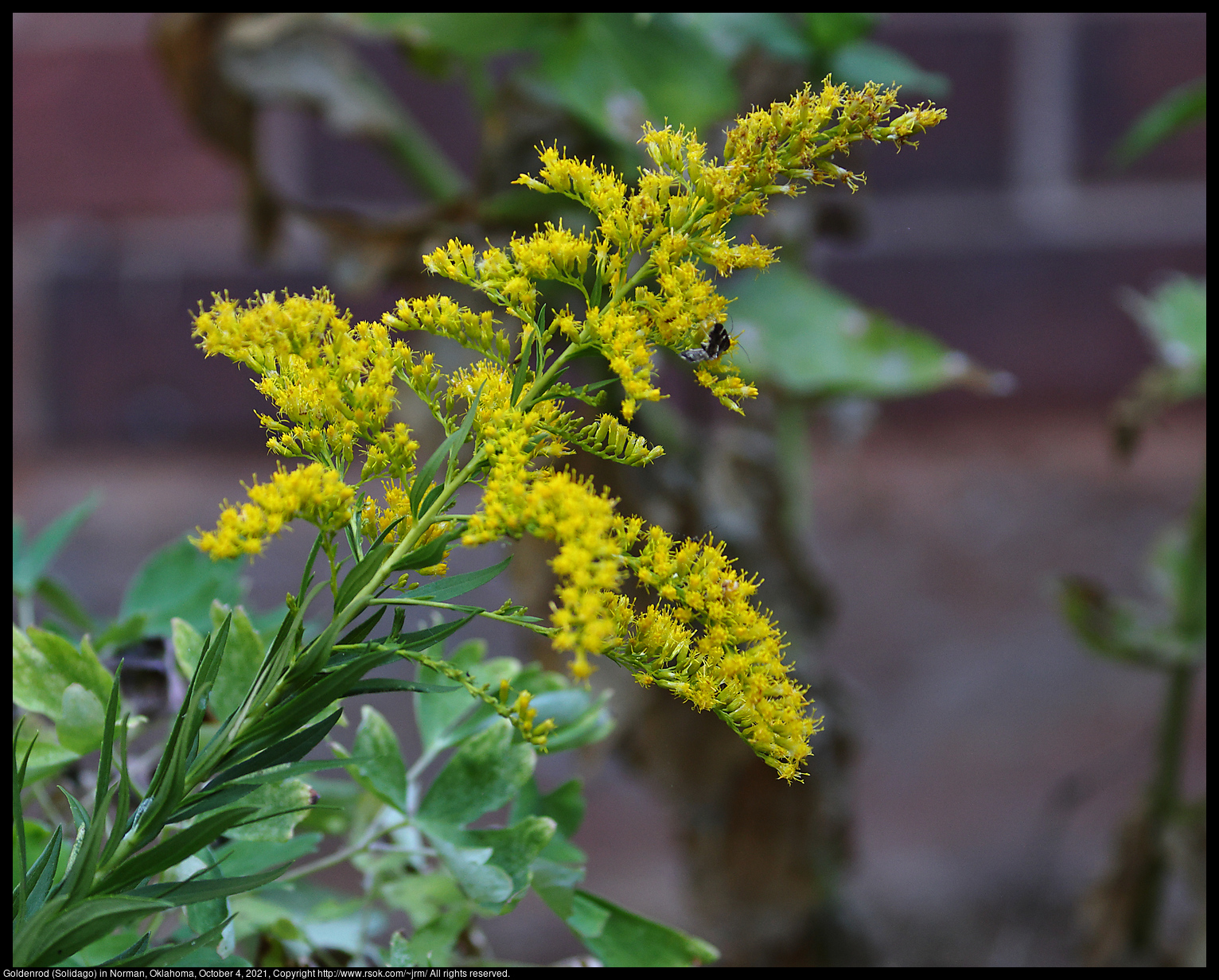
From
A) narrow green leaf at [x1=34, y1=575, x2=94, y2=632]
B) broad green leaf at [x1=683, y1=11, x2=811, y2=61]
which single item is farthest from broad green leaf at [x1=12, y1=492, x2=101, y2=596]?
broad green leaf at [x1=683, y1=11, x2=811, y2=61]

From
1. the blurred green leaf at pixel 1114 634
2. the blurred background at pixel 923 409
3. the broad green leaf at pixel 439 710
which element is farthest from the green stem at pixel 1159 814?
the broad green leaf at pixel 439 710

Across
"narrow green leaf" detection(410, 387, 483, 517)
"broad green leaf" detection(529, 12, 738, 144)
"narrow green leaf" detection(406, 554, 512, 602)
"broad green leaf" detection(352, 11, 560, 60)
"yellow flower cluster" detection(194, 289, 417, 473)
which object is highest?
"broad green leaf" detection(352, 11, 560, 60)

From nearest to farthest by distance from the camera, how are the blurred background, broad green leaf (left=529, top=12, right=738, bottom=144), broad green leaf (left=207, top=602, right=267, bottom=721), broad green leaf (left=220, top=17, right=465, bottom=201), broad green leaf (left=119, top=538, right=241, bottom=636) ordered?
1. broad green leaf (left=207, top=602, right=267, bottom=721)
2. broad green leaf (left=119, top=538, right=241, bottom=636)
3. broad green leaf (left=529, top=12, right=738, bottom=144)
4. broad green leaf (left=220, top=17, right=465, bottom=201)
5. the blurred background

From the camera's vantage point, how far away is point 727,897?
0.85 metres

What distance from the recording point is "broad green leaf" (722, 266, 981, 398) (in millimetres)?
789

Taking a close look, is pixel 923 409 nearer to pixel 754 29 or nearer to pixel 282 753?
pixel 754 29

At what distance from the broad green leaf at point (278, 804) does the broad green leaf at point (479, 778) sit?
0.06m

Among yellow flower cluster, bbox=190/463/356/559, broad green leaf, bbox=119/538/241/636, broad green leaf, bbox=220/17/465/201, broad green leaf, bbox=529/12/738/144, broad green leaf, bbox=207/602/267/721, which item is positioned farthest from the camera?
broad green leaf, bbox=220/17/465/201

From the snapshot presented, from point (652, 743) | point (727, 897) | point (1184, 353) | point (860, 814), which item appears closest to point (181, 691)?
point (652, 743)

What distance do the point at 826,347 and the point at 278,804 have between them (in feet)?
2.08

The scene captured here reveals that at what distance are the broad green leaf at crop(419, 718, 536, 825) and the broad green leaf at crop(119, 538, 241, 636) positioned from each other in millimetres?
147

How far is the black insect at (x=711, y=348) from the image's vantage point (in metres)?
0.26

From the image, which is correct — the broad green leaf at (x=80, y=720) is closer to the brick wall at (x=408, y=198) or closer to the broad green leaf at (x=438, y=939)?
the broad green leaf at (x=438, y=939)

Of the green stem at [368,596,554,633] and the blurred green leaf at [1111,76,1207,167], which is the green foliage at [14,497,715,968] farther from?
the blurred green leaf at [1111,76,1207,167]
